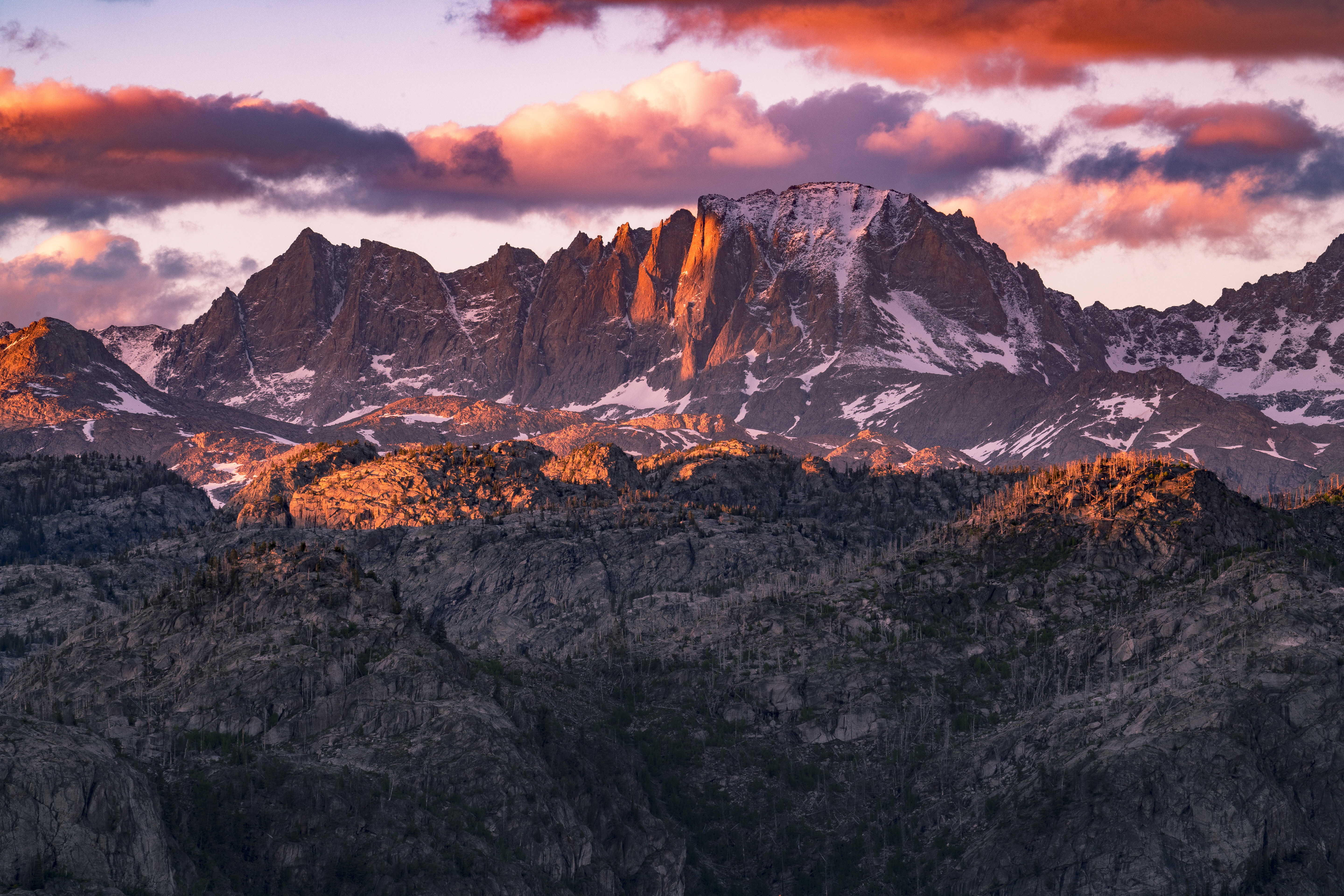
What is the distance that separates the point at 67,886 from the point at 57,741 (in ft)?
61.6

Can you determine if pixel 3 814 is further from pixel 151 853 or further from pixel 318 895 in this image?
pixel 318 895

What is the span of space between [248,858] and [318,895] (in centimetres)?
892

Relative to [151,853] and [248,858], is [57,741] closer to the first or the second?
[151,853]

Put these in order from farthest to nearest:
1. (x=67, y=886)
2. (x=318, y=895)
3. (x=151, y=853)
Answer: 1. (x=318, y=895)
2. (x=151, y=853)
3. (x=67, y=886)

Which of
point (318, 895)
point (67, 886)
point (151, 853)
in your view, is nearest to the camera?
point (67, 886)

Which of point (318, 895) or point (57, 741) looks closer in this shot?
point (57, 741)

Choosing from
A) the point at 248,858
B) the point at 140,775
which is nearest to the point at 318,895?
the point at 248,858

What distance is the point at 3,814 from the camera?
167625 mm

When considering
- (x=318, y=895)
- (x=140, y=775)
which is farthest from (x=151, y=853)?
(x=318, y=895)

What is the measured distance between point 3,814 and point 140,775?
2402 centimetres

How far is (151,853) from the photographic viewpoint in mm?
180875

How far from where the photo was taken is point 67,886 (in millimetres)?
167500

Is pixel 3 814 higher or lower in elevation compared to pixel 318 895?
higher

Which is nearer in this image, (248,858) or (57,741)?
(57,741)
